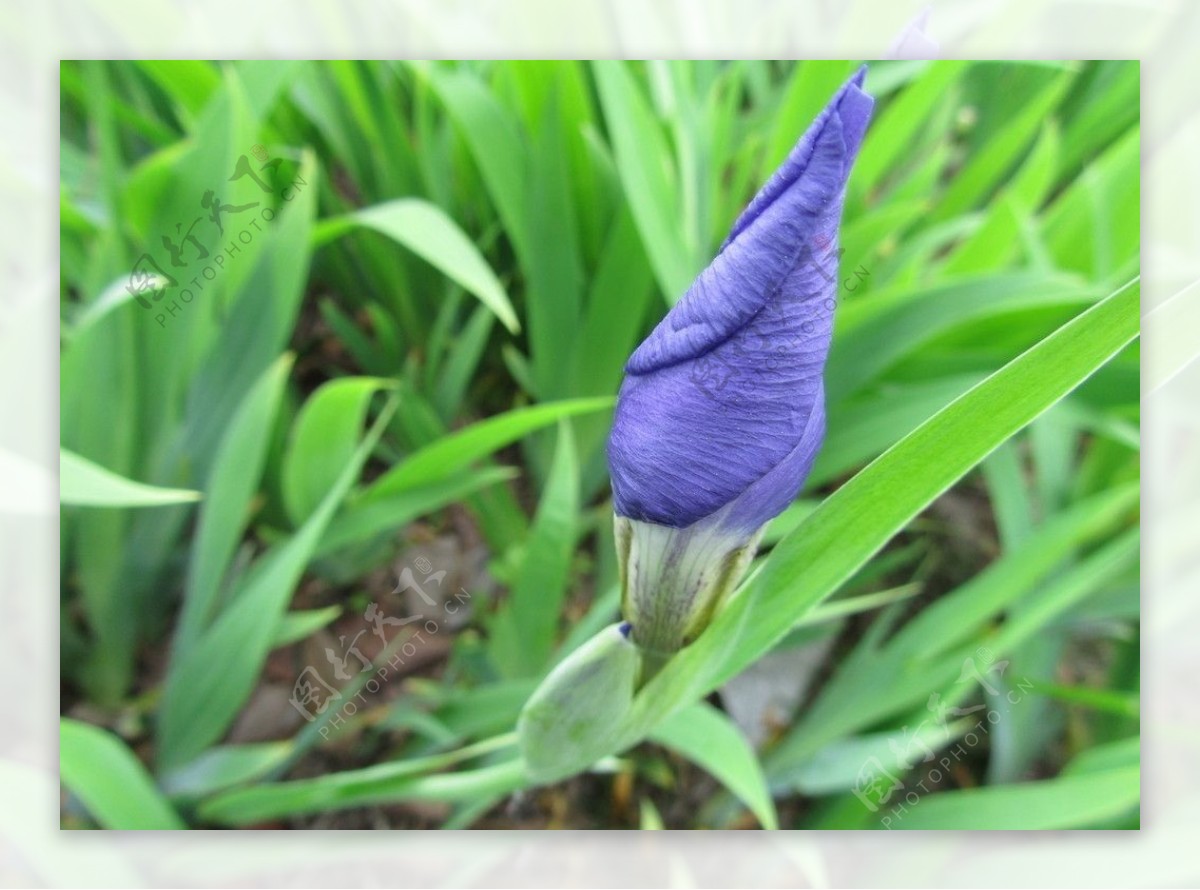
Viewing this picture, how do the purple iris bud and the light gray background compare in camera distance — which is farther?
the light gray background

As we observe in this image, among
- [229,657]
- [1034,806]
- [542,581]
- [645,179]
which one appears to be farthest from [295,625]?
[1034,806]

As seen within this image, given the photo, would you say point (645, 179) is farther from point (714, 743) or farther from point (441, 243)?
point (714, 743)

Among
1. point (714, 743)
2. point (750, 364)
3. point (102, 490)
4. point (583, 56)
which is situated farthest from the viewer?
point (583, 56)

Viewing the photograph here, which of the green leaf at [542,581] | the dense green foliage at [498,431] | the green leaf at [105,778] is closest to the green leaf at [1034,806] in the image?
the dense green foliage at [498,431]

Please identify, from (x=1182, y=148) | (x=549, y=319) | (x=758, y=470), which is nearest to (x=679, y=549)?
(x=758, y=470)

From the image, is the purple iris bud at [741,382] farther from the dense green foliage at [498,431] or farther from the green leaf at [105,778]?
the green leaf at [105,778]

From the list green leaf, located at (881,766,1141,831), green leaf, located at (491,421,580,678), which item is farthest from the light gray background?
green leaf, located at (491,421,580,678)

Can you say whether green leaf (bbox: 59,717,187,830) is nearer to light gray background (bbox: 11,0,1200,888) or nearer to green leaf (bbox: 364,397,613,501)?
light gray background (bbox: 11,0,1200,888)

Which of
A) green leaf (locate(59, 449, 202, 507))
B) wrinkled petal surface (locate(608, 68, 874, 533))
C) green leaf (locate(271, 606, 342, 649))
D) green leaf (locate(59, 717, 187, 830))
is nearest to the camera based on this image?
wrinkled petal surface (locate(608, 68, 874, 533))
